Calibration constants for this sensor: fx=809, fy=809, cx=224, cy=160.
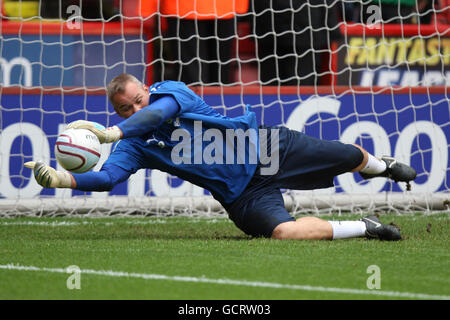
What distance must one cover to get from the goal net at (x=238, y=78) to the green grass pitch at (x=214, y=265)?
4.05 ft

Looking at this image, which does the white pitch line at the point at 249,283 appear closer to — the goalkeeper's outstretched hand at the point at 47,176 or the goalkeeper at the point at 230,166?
the goalkeeper's outstretched hand at the point at 47,176

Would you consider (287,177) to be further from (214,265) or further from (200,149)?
(214,265)

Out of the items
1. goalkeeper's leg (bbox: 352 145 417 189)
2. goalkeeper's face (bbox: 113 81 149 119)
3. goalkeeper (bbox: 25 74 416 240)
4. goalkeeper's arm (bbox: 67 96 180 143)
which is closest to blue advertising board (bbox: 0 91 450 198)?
goalkeeper's leg (bbox: 352 145 417 189)

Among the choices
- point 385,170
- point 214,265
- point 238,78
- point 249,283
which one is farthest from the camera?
point 238,78

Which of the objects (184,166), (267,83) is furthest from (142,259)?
(267,83)

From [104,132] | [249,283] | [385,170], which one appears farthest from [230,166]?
[249,283]

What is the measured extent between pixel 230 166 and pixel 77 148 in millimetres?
1070

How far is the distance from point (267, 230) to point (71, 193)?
2656mm

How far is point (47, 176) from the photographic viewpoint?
16.0 feet

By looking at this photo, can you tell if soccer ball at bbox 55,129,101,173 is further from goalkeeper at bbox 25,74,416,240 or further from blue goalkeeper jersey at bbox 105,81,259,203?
blue goalkeeper jersey at bbox 105,81,259,203

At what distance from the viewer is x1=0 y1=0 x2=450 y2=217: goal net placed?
719cm

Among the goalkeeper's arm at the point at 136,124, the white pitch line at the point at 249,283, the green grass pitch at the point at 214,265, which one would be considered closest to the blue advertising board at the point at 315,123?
the green grass pitch at the point at 214,265

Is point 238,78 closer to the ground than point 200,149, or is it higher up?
higher up

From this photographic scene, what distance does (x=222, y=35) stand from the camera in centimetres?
784
